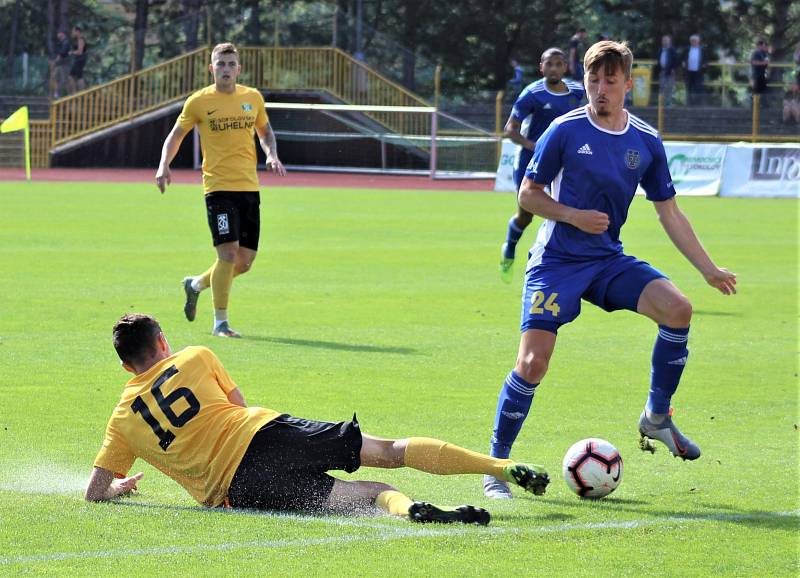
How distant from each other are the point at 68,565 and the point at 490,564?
5.02ft

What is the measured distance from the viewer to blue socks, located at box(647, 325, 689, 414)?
6.74 meters

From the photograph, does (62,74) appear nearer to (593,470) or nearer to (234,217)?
(234,217)

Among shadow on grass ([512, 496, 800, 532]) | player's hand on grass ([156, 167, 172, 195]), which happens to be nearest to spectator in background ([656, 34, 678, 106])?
player's hand on grass ([156, 167, 172, 195])

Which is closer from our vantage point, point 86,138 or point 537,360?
point 537,360

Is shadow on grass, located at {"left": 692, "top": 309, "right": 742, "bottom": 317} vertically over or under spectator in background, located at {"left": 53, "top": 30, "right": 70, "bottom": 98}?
under

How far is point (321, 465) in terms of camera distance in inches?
233

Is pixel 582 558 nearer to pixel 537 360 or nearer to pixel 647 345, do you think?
pixel 537 360

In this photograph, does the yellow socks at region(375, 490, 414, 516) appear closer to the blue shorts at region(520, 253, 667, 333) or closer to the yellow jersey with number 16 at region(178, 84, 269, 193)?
the blue shorts at region(520, 253, 667, 333)

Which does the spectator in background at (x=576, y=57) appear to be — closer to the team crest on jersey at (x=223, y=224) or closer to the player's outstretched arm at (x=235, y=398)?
the team crest on jersey at (x=223, y=224)

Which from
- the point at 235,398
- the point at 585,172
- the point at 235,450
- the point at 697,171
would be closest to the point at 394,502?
the point at 235,450

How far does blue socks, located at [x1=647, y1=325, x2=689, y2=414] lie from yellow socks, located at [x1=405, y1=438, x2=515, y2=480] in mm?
1195

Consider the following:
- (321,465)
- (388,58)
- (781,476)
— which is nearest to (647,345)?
(781,476)

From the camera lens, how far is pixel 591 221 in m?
6.53

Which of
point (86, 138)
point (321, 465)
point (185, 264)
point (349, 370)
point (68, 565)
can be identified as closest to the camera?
point (68, 565)
